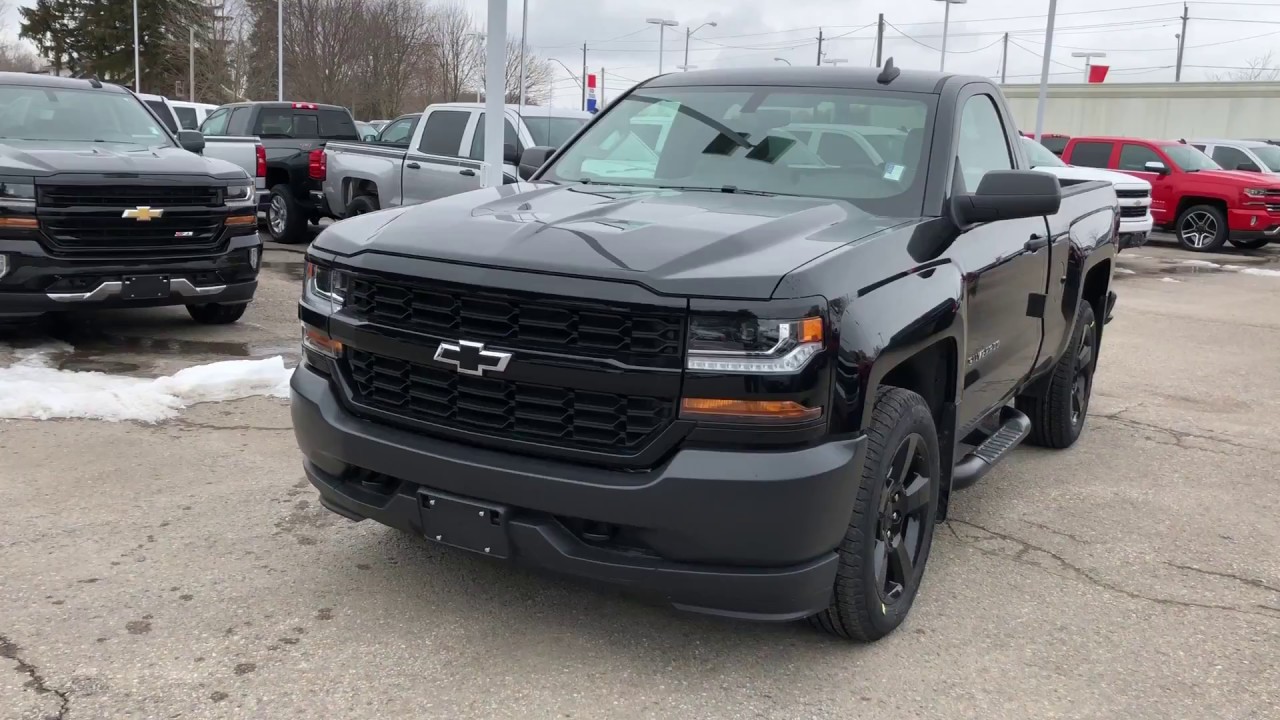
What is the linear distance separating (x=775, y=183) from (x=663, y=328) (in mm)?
1407

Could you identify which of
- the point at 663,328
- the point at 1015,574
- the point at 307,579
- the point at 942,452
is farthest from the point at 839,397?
the point at 307,579

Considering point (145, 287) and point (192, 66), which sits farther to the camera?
point (192, 66)

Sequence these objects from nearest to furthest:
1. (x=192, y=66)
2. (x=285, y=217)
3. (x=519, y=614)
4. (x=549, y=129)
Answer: (x=519, y=614)
(x=549, y=129)
(x=285, y=217)
(x=192, y=66)

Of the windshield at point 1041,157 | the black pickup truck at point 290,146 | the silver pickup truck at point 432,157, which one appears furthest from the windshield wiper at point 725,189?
the windshield at point 1041,157

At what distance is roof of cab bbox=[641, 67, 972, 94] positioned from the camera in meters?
4.35

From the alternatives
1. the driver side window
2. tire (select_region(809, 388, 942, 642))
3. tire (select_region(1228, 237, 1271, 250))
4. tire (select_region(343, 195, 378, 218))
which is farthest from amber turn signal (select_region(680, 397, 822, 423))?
tire (select_region(1228, 237, 1271, 250))

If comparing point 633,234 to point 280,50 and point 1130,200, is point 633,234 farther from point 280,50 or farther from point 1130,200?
point 280,50

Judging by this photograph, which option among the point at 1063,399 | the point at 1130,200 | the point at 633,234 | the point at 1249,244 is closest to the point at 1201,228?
the point at 1249,244

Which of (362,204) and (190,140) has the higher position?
(190,140)

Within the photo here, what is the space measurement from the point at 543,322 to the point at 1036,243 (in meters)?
2.60

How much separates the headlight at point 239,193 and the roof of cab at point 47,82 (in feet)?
6.00

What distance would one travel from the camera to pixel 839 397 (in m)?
2.92

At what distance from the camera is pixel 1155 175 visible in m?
18.6

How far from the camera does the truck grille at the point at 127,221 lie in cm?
694
